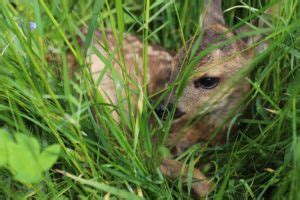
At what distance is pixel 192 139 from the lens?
243cm

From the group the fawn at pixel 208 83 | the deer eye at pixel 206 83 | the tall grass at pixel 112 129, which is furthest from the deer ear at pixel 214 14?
the tall grass at pixel 112 129

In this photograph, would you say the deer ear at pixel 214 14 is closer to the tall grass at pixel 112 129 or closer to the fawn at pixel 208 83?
the fawn at pixel 208 83

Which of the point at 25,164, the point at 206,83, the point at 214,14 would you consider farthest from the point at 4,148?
the point at 214,14

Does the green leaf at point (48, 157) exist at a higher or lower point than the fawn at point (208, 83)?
higher

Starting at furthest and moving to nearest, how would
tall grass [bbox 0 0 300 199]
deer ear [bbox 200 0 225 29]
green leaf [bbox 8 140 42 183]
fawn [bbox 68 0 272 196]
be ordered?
deer ear [bbox 200 0 225 29] < fawn [bbox 68 0 272 196] < tall grass [bbox 0 0 300 199] < green leaf [bbox 8 140 42 183]

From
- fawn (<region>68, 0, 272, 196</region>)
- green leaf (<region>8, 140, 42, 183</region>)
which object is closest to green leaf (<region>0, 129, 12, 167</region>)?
green leaf (<region>8, 140, 42, 183</region>)

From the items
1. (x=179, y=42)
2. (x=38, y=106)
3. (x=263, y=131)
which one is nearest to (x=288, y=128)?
(x=263, y=131)

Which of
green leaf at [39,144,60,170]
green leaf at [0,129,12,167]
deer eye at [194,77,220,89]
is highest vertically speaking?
green leaf at [0,129,12,167]

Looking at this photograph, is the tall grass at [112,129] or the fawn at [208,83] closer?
the tall grass at [112,129]

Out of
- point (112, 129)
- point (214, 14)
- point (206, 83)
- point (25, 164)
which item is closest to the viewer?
point (25, 164)

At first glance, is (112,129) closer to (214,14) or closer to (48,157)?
(48,157)

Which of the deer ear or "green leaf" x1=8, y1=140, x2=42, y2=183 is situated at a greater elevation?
the deer ear

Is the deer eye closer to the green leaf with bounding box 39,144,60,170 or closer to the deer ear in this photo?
the deer ear

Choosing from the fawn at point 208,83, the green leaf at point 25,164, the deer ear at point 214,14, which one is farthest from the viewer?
the deer ear at point 214,14
